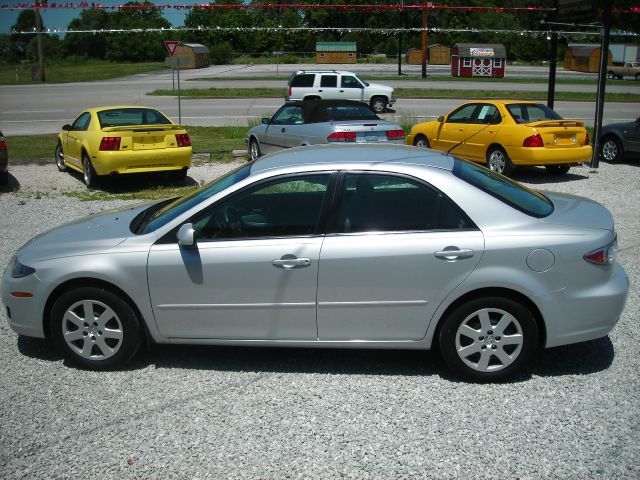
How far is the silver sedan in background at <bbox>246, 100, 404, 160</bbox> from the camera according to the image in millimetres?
12625

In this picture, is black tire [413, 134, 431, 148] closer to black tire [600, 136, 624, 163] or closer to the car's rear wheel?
black tire [600, 136, 624, 163]

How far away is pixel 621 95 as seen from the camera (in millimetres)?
35875

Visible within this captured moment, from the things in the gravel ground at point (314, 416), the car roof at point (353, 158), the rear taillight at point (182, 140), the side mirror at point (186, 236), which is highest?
the car roof at point (353, 158)

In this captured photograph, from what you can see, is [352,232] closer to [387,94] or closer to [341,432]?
[341,432]

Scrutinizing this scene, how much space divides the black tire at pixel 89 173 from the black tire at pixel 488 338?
9.60 m

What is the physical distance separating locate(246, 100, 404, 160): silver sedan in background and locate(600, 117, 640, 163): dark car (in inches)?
219

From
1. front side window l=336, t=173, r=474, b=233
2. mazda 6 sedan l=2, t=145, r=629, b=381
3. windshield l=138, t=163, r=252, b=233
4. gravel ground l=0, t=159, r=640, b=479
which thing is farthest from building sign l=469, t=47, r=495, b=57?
front side window l=336, t=173, r=474, b=233

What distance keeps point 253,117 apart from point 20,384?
74.2 feet

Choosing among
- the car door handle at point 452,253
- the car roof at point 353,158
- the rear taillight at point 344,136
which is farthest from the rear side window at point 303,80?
the car door handle at point 452,253

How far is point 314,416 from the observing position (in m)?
4.51

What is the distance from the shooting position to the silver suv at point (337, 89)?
29.0 meters

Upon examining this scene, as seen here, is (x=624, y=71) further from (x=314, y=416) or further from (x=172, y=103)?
(x=314, y=416)

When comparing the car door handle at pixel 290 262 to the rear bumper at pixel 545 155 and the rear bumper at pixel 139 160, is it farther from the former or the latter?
the rear bumper at pixel 545 155

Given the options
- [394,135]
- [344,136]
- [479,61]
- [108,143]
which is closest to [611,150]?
[394,135]
